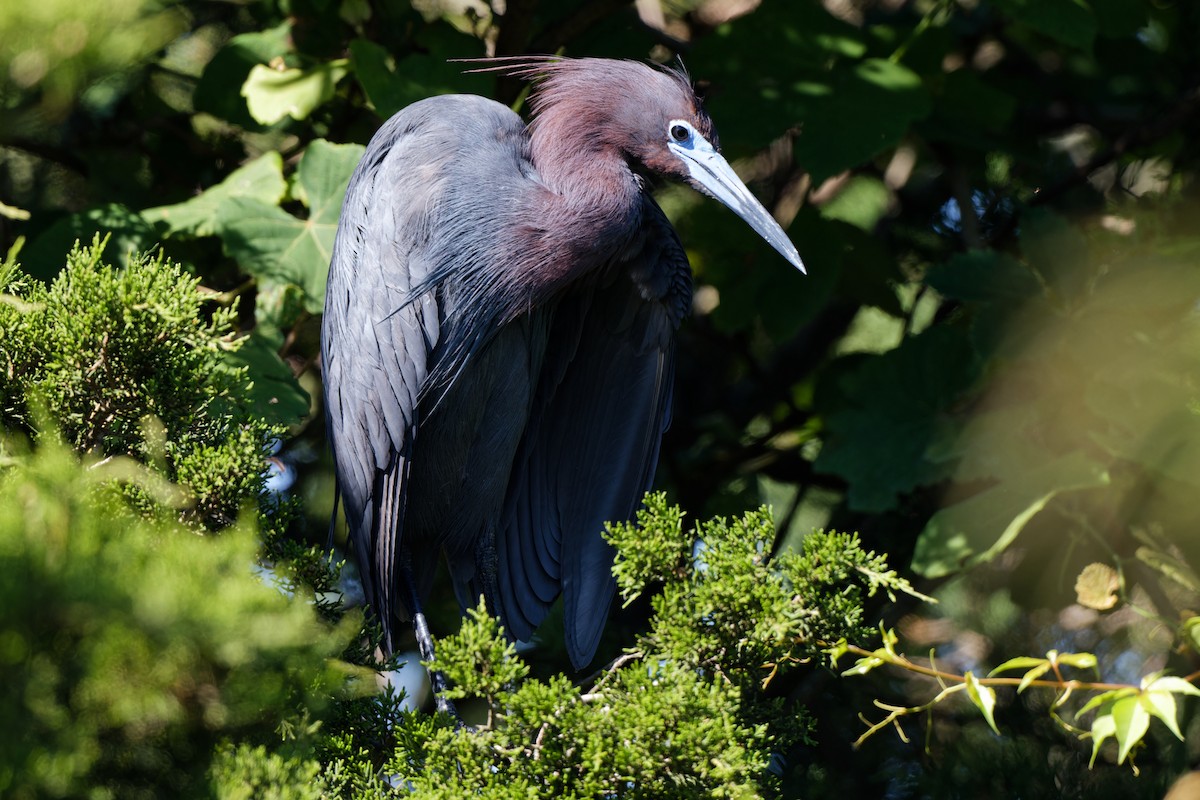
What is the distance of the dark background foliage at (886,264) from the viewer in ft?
8.96

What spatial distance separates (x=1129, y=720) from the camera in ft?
5.85

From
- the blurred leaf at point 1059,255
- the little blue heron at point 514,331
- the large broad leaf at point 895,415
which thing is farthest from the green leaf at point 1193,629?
the little blue heron at point 514,331

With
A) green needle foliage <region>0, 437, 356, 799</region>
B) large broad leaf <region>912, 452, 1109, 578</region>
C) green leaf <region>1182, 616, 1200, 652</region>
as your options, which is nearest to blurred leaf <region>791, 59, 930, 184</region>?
large broad leaf <region>912, 452, 1109, 578</region>

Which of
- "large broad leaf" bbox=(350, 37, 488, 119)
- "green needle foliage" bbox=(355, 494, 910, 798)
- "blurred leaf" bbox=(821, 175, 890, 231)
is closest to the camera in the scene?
"green needle foliage" bbox=(355, 494, 910, 798)

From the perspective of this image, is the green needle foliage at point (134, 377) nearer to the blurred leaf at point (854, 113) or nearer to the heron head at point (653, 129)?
the heron head at point (653, 129)

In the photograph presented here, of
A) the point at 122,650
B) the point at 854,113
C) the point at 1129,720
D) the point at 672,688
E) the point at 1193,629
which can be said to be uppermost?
the point at 122,650

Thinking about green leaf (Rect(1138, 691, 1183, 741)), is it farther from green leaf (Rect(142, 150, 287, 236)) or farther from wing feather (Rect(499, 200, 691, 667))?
green leaf (Rect(142, 150, 287, 236))

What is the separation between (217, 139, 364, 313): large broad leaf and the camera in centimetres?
281

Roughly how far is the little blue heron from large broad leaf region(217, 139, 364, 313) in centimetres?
29

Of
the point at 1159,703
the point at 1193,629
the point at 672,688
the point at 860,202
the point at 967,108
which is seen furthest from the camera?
the point at 860,202

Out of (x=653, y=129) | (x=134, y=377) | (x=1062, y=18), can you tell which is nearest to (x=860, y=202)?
(x=1062, y=18)

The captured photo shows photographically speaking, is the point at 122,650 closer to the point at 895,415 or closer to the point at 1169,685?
the point at 1169,685

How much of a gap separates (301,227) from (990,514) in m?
1.73

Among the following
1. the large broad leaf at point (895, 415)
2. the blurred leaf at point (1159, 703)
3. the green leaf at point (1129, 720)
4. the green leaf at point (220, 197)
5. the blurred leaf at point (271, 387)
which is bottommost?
the large broad leaf at point (895, 415)
